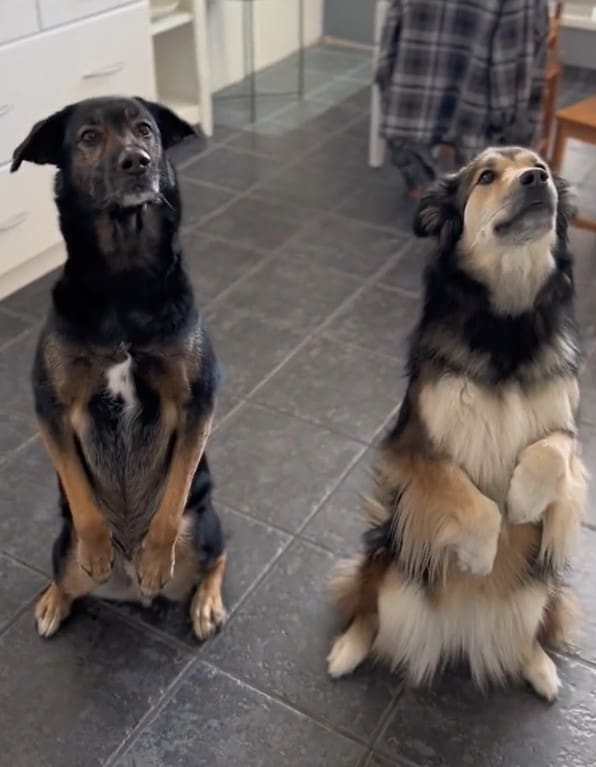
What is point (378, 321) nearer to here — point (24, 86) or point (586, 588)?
point (586, 588)

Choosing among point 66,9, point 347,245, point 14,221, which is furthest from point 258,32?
point 14,221

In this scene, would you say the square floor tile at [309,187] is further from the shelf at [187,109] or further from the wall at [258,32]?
the wall at [258,32]

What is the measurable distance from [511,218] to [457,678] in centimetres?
94

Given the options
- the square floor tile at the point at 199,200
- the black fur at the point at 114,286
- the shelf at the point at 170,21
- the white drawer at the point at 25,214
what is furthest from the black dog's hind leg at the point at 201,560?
the shelf at the point at 170,21

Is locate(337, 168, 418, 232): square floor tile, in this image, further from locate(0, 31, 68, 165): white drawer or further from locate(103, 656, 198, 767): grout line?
locate(103, 656, 198, 767): grout line

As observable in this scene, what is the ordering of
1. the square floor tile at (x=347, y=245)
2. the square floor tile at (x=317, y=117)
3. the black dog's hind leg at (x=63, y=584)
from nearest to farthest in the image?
the black dog's hind leg at (x=63, y=584)
the square floor tile at (x=347, y=245)
the square floor tile at (x=317, y=117)

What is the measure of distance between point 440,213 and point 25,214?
6.26ft

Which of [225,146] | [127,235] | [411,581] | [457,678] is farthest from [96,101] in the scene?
[225,146]

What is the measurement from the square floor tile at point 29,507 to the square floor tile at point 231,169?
1.87m

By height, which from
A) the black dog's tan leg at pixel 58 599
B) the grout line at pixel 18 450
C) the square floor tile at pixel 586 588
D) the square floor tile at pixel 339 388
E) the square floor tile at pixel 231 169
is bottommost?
the square floor tile at pixel 231 169

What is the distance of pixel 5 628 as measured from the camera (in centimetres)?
190

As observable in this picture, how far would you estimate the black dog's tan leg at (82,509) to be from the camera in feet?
5.25

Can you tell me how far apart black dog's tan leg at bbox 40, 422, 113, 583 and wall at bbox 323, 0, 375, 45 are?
4.71 metres

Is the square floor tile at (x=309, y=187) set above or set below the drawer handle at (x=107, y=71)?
below
